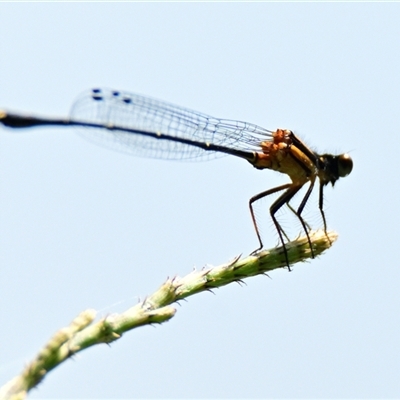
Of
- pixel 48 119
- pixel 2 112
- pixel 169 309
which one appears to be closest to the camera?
pixel 169 309

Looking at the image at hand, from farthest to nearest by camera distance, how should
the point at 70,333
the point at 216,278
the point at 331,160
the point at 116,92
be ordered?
the point at 331,160, the point at 116,92, the point at 216,278, the point at 70,333

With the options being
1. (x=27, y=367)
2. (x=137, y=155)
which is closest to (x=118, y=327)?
(x=27, y=367)

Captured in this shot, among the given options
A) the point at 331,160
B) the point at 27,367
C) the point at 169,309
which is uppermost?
the point at 331,160

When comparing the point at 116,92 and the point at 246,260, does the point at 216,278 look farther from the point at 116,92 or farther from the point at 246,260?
the point at 116,92

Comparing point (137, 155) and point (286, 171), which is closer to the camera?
point (137, 155)

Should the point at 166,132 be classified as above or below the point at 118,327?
above
